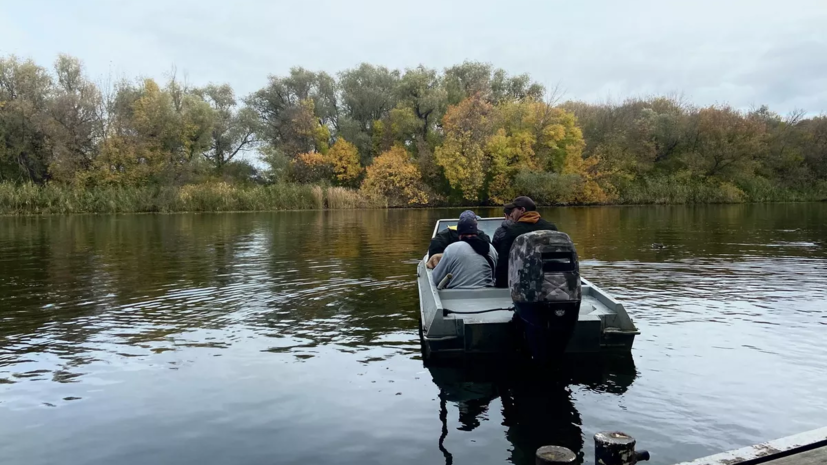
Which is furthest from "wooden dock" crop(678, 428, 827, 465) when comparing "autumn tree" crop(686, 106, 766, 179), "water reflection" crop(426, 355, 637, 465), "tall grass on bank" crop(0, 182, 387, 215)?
"autumn tree" crop(686, 106, 766, 179)

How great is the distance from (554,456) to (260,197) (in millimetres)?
47258

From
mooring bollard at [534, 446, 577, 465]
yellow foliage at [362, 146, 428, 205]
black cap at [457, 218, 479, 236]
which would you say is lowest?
mooring bollard at [534, 446, 577, 465]

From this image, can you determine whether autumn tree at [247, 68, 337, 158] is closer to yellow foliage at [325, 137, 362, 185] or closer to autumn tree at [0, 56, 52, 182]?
yellow foliage at [325, 137, 362, 185]

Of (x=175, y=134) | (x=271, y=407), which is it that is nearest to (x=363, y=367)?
(x=271, y=407)

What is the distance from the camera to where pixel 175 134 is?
54.2 meters

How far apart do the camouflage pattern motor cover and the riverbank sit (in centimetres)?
4408

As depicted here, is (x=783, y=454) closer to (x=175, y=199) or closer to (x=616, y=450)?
(x=616, y=450)

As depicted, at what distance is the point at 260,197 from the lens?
161ft

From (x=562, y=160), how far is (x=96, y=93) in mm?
42041

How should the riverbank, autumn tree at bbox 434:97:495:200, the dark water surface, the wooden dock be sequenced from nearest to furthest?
1. the wooden dock
2. the dark water surface
3. the riverbank
4. autumn tree at bbox 434:97:495:200

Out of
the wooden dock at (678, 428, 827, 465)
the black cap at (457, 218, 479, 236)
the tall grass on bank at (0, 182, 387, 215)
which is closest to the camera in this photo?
the wooden dock at (678, 428, 827, 465)

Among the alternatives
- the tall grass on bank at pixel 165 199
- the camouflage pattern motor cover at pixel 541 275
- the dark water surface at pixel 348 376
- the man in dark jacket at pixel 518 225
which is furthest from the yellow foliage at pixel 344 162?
the camouflage pattern motor cover at pixel 541 275

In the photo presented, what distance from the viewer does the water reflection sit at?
5.29 m

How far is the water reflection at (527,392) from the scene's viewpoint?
5.29 metres
